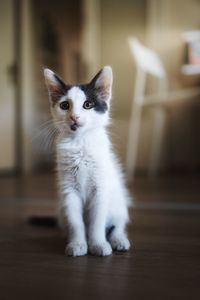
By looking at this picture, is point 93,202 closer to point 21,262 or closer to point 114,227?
point 114,227

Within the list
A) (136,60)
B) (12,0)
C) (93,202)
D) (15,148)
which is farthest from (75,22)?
(93,202)

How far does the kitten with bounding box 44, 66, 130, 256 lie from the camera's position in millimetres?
1119

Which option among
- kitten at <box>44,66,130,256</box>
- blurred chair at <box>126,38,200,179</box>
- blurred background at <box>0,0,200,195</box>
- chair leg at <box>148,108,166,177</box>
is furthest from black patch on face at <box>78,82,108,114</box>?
chair leg at <box>148,108,166,177</box>

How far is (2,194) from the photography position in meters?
2.42

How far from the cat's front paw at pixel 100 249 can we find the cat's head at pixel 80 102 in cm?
31

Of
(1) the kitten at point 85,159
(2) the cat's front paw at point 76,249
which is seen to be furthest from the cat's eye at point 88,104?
(2) the cat's front paw at point 76,249

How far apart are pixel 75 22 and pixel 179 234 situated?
10.1 feet

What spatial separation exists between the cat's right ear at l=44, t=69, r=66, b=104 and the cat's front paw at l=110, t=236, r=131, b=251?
436mm

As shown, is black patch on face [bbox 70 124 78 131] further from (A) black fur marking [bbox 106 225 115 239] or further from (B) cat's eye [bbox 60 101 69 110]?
(A) black fur marking [bbox 106 225 115 239]

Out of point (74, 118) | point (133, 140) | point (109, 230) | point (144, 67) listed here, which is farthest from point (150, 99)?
point (74, 118)

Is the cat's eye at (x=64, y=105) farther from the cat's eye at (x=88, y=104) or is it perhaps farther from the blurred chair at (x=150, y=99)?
the blurred chair at (x=150, y=99)

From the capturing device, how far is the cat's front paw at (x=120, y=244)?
1.15 meters

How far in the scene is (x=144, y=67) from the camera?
347 centimetres

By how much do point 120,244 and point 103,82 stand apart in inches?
18.0
